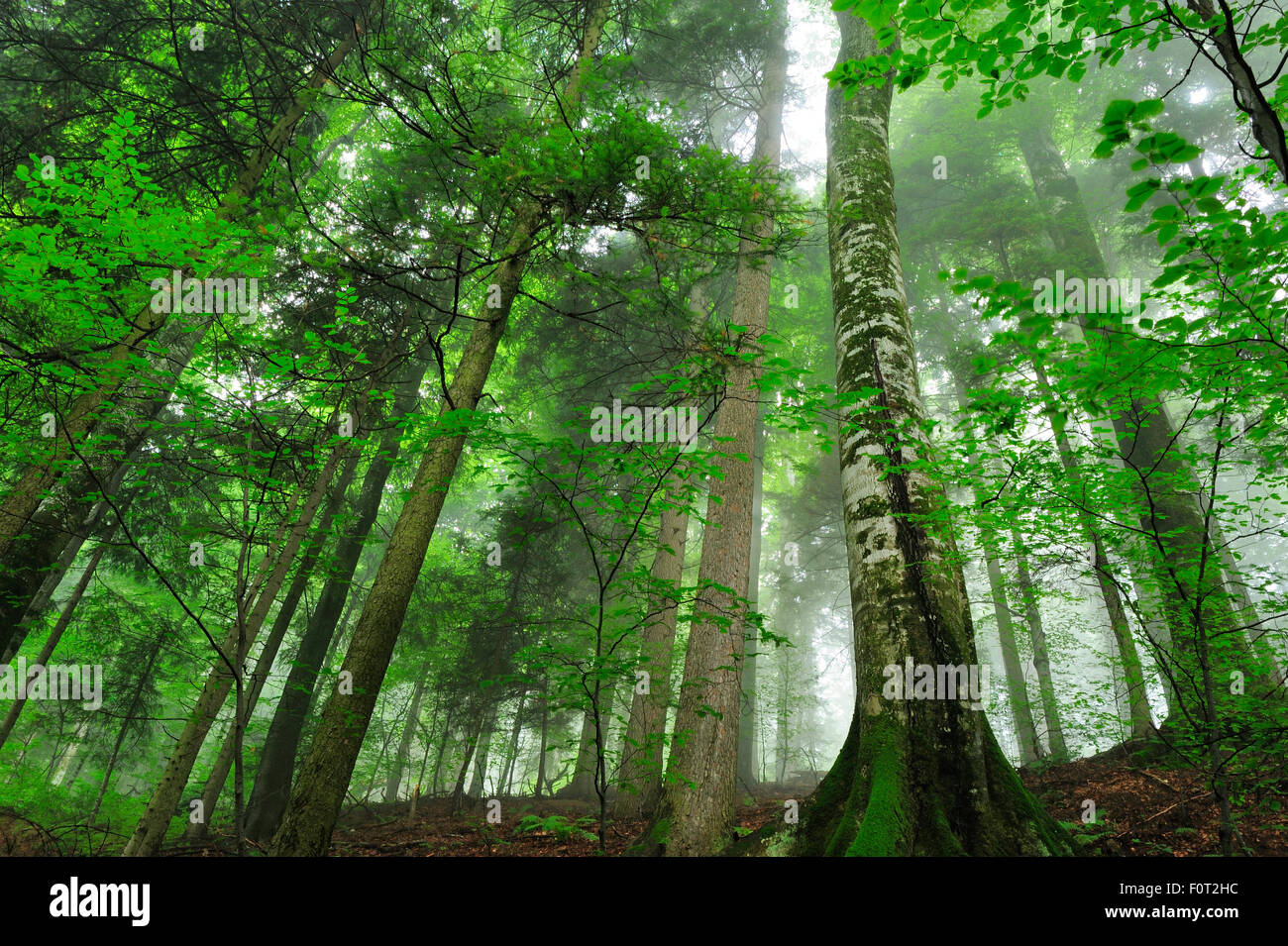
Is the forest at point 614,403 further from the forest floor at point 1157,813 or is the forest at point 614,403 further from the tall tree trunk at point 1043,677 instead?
the tall tree trunk at point 1043,677

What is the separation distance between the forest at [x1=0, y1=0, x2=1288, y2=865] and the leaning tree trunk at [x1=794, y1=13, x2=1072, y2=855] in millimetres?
24

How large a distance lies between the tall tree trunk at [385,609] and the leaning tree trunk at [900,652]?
2.75 meters

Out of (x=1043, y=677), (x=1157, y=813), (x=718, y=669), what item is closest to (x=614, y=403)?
A: (x=718, y=669)

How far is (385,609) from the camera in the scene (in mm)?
4203

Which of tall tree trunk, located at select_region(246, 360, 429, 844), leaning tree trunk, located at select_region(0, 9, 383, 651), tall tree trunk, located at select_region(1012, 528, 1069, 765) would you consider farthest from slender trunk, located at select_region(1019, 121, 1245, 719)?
tall tree trunk, located at select_region(246, 360, 429, 844)

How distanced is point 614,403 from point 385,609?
4713mm

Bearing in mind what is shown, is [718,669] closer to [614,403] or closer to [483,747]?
[614,403]

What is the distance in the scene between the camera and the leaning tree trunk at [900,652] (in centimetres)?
283

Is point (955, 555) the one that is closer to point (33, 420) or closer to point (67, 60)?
point (33, 420)

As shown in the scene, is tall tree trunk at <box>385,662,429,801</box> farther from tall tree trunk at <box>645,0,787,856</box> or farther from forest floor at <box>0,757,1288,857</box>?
tall tree trunk at <box>645,0,787,856</box>

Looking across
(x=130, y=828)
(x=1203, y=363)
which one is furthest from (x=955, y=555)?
(x=130, y=828)

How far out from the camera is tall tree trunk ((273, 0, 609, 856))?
3639mm

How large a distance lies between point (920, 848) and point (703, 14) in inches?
526

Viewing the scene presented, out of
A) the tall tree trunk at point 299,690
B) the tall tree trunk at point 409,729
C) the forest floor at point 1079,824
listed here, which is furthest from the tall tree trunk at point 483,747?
the tall tree trunk at point 299,690
